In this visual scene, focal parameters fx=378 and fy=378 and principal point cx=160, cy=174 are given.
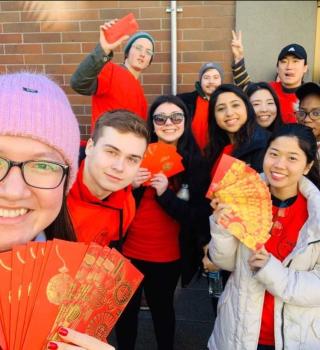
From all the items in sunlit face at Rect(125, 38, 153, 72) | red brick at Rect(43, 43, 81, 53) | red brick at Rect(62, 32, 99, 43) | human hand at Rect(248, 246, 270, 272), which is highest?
red brick at Rect(62, 32, 99, 43)

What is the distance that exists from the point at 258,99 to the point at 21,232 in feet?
8.17

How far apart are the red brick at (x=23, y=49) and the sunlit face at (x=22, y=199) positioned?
399cm

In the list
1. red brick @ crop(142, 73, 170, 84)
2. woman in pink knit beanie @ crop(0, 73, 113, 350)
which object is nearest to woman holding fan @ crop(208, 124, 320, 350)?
woman in pink knit beanie @ crop(0, 73, 113, 350)

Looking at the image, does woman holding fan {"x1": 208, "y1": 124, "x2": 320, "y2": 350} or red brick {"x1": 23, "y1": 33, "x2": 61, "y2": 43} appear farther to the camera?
red brick {"x1": 23, "y1": 33, "x2": 61, "y2": 43}

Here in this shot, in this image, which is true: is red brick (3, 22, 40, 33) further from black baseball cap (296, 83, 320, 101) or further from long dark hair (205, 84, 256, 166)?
black baseball cap (296, 83, 320, 101)

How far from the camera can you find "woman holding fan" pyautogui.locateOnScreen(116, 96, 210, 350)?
8.60 ft

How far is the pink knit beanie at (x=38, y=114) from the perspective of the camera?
113 centimetres

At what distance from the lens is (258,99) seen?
125 inches

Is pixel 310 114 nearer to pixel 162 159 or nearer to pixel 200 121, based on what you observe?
pixel 200 121

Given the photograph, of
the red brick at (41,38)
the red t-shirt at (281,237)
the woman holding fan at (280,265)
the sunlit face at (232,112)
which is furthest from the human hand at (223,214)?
the red brick at (41,38)

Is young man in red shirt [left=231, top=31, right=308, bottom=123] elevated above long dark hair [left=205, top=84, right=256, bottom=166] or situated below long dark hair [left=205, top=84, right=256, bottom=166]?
above

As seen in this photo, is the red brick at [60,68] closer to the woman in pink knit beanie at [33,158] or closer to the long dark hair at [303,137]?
the long dark hair at [303,137]

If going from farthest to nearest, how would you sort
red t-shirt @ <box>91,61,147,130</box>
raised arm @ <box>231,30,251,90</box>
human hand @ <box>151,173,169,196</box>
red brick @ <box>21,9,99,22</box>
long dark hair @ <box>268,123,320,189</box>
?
1. red brick @ <box>21,9,99,22</box>
2. raised arm @ <box>231,30,251,90</box>
3. red t-shirt @ <box>91,61,147,130</box>
4. human hand @ <box>151,173,169,196</box>
5. long dark hair @ <box>268,123,320,189</box>

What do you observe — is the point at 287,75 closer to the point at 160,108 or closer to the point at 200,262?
the point at 160,108
